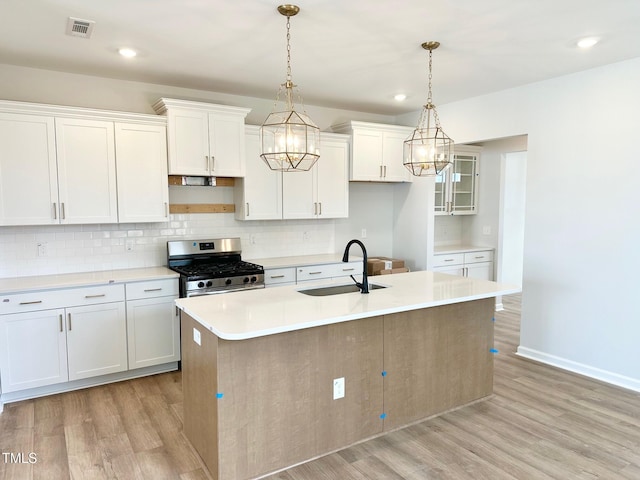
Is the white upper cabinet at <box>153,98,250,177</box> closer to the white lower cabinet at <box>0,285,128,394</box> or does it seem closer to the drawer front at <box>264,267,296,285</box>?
the drawer front at <box>264,267,296,285</box>

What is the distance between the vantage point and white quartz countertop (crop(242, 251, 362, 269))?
4465mm

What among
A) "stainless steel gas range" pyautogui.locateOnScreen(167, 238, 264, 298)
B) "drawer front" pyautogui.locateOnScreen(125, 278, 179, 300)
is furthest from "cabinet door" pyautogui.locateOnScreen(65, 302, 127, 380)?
"stainless steel gas range" pyautogui.locateOnScreen(167, 238, 264, 298)

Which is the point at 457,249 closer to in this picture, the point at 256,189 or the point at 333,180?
the point at 333,180

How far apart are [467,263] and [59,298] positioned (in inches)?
186

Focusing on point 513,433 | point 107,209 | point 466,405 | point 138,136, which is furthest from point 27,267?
point 513,433

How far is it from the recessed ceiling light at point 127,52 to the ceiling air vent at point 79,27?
1.02 feet

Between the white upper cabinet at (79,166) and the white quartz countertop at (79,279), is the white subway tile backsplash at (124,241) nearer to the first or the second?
the white quartz countertop at (79,279)

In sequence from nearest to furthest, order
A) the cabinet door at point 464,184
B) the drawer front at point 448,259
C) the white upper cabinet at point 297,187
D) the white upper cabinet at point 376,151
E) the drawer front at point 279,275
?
the drawer front at point 279,275
the white upper cabinet at point 297,187
the white upper cabinet at point 376,151
the drawer front at point 448,259
the cabinet door at point 464,184

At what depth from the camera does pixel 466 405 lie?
10.9ft

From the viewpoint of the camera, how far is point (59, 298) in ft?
11.3

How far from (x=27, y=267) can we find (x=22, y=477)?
75.9 inches

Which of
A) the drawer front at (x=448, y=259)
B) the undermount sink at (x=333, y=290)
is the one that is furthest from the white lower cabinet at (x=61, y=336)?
the drawer front at (x=448, y=259)

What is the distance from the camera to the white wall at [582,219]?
3.63 metres

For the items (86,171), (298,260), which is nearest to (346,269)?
(298,260)
